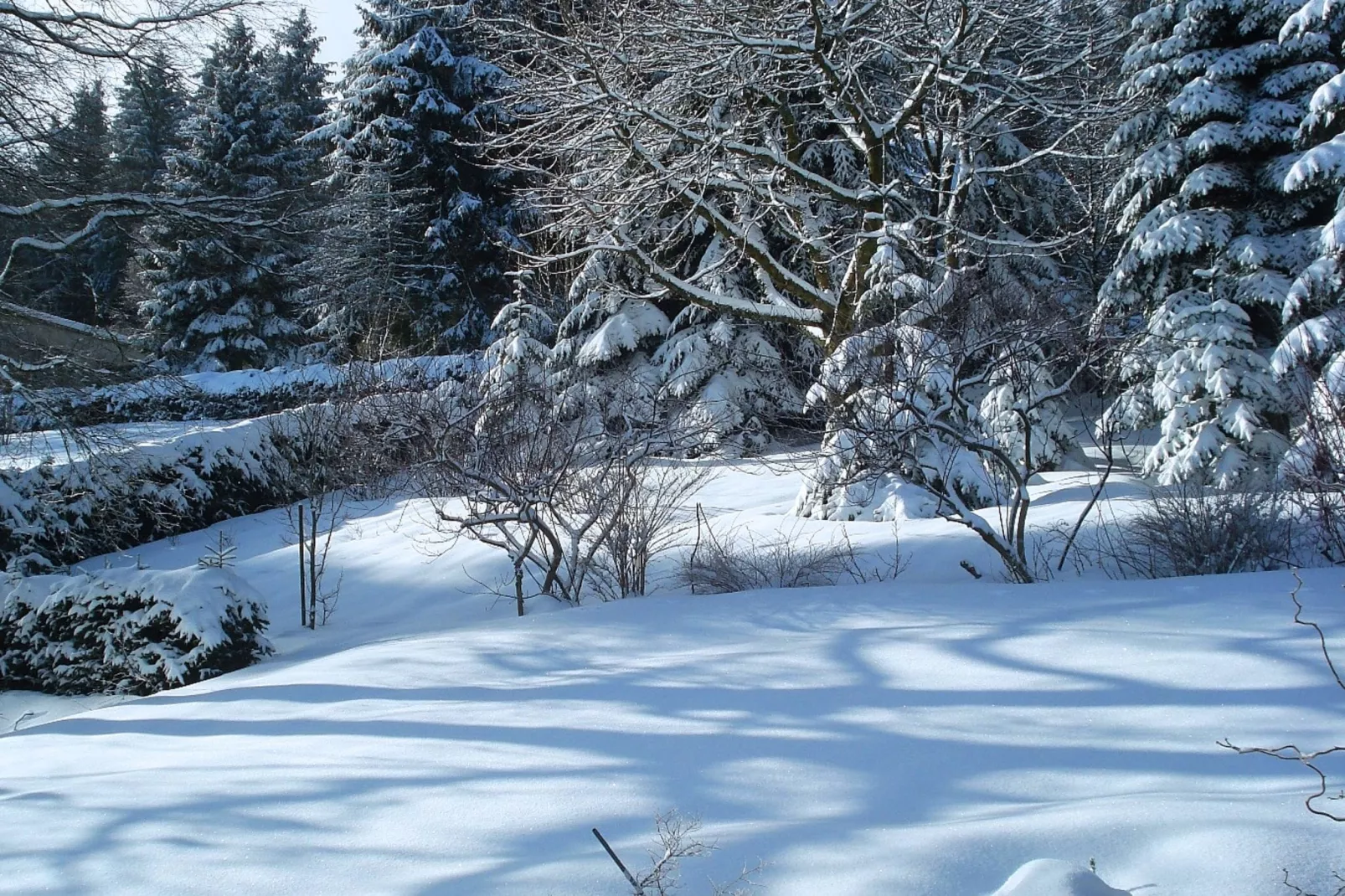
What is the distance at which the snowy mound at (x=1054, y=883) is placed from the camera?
2.26 metres

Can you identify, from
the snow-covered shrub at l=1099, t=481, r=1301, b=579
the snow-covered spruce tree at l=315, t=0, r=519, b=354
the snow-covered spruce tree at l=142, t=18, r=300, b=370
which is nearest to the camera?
the snow-covered shrub at l=1099, t=481, r=1301, b=579

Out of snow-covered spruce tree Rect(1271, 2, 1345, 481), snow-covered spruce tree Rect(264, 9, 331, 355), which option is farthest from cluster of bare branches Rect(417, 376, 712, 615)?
snow-covered spruce tree Rect(264, 9, 331, 355)

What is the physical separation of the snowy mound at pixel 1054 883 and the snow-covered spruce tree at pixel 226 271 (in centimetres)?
2911

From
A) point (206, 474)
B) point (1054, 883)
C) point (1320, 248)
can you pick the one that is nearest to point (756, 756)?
point (1054, 883)

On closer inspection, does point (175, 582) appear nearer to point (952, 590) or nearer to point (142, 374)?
Result: point (142, 374)

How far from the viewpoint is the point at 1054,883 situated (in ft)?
7.48

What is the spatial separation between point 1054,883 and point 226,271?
1225 inches

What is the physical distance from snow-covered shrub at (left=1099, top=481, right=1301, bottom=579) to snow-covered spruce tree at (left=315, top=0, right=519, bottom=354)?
63.8ft

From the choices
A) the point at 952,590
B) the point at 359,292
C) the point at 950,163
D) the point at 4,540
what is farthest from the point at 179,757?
the point at 359,292

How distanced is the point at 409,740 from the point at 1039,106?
37.0ft

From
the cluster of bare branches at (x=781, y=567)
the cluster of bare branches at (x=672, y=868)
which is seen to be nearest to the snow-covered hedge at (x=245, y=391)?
the cluster of bare branches at (x=781, y=567)

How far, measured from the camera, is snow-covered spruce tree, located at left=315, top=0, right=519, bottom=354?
24734 millimetres

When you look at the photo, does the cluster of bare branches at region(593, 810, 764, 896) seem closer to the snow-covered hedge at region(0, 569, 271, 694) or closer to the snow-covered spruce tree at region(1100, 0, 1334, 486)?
the snow-covered hedge at region(0, 569, 271, 694)

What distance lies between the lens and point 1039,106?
11.9m
